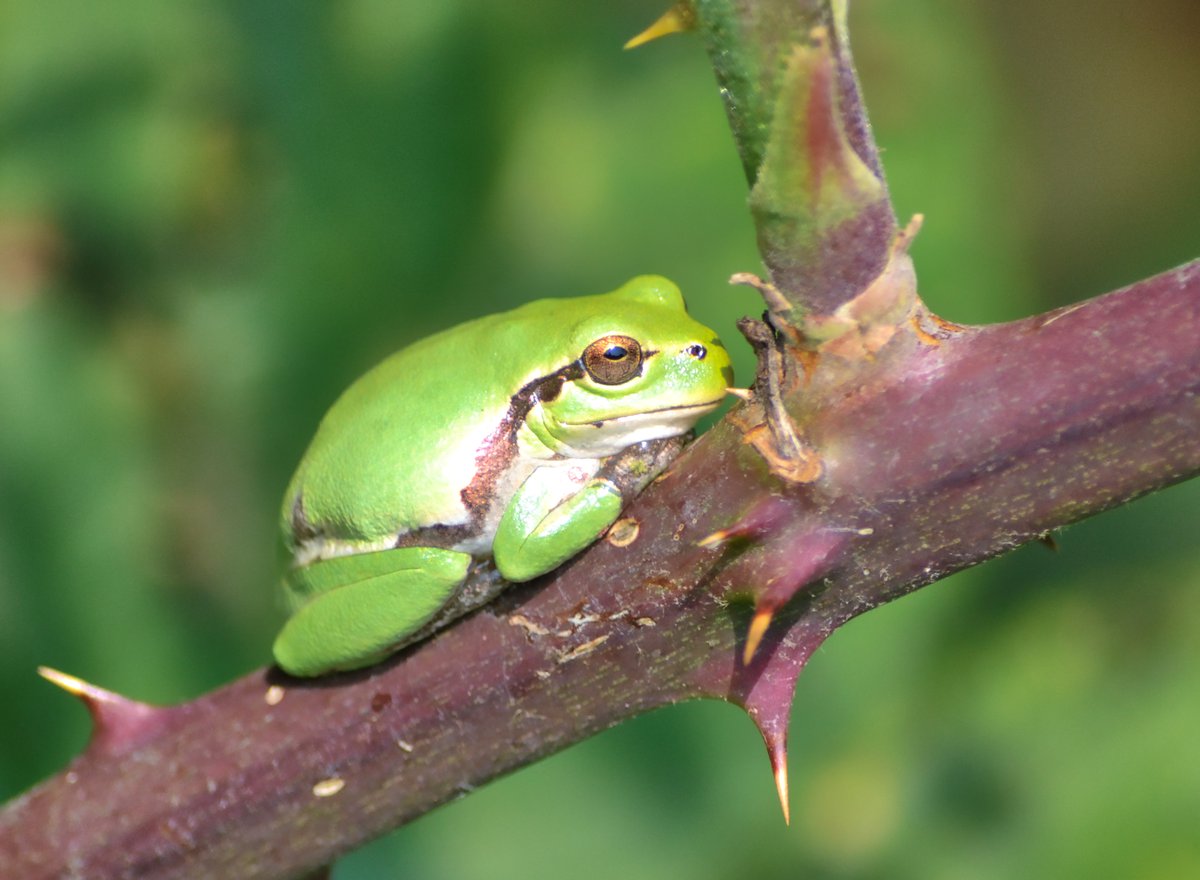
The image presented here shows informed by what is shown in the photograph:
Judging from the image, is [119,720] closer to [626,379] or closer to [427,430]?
[427,430]

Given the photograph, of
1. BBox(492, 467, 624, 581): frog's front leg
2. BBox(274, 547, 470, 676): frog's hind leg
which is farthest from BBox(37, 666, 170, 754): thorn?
BBox(492, 467, 624, 581): frog's front leg

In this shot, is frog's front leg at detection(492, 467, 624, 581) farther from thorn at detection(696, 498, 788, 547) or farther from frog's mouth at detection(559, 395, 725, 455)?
thorn at detection(696, 498, 788, 547)

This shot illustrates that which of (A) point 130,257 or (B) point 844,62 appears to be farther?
(A) point 130,257

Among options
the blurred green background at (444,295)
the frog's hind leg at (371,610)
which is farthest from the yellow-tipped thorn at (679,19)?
the blurred green background at (444,295)

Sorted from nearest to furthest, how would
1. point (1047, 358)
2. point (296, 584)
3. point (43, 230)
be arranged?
point (1047, 358)
point (296, 584)
point (43, 230)

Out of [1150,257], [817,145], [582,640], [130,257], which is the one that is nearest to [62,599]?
[130,257]

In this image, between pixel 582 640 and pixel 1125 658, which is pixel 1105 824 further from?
pixel 582 640

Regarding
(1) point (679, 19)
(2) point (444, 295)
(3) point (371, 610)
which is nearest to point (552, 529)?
(3) point (371, 610)
